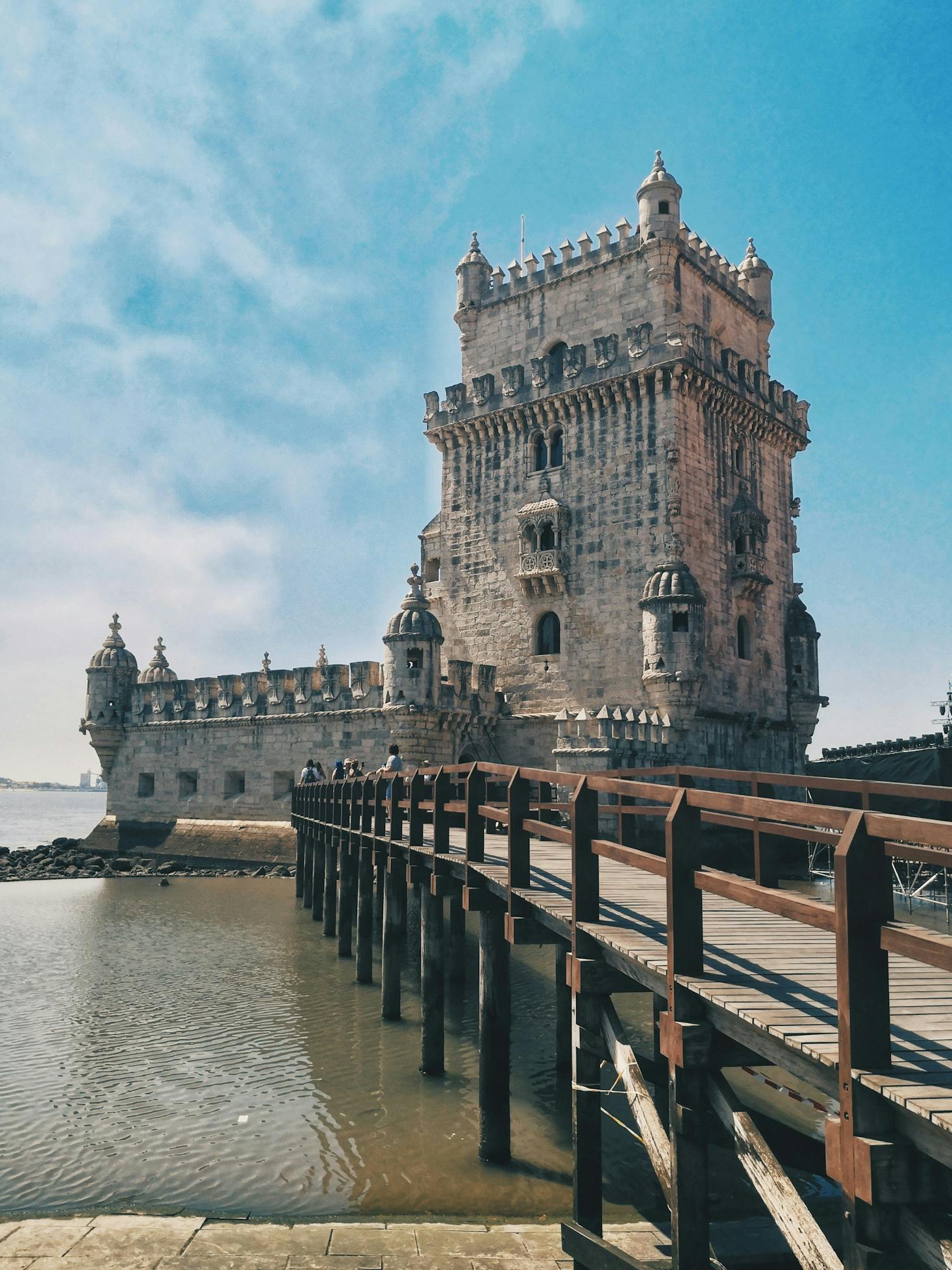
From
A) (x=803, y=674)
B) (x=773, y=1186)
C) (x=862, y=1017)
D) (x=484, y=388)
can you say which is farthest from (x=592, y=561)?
(x=862, y=1017)

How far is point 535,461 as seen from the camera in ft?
97.7

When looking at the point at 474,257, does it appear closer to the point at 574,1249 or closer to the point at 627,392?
the point at 627,392

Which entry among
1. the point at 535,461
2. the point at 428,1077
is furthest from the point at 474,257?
the point at 428,1077

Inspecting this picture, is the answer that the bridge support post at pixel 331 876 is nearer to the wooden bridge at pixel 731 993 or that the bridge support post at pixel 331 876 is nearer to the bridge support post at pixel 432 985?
the bridge support post at pixel 432 985

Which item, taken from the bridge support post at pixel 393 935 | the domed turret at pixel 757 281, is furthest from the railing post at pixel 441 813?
the domed turret at pixel 757 281

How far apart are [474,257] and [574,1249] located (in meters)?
31.1

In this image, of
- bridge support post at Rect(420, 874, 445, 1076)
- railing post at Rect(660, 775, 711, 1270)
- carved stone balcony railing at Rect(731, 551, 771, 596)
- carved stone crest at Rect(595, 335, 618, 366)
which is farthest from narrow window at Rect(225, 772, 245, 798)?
railing post at Rect(660, 775, 711, 1270)

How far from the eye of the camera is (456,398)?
3164 cm

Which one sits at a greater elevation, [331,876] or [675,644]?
[675,644]

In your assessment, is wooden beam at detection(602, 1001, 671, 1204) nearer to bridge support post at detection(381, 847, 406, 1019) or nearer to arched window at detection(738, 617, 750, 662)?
bridge support post at detection(381, 847, 406, 1019)

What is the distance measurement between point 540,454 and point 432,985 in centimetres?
2126

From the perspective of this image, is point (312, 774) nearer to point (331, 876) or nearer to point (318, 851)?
point (318, 851)

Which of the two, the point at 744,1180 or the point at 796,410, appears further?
the point at 796,410

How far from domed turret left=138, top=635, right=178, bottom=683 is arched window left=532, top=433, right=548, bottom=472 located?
18868mm
